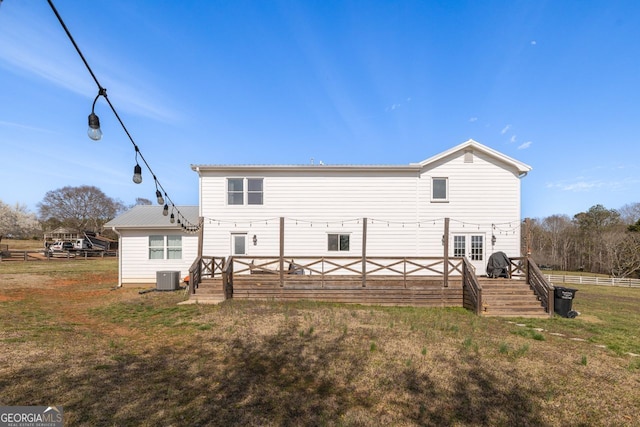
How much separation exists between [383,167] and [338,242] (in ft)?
14.9

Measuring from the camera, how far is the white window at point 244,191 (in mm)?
14820

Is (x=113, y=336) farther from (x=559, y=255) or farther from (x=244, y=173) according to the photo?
(x=559, y=255)

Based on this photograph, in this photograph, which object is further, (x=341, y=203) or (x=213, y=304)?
(x=341, y=203)

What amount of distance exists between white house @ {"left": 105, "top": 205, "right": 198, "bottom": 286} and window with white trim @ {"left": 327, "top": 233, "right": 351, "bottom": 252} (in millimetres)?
7595

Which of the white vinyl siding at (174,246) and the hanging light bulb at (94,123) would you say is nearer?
the hanging light bulb at (94,123)

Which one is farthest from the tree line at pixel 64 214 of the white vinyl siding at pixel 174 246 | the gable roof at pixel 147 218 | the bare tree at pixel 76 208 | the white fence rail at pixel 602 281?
the white fence rail at pixel 602 281

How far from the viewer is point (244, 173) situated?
48.3ft

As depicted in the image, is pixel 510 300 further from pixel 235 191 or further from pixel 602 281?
pixel 602 281

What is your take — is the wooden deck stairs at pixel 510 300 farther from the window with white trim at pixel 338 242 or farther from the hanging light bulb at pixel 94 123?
the hanging light bulb at pixel 94 123

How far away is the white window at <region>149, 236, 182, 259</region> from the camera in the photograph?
1602cm

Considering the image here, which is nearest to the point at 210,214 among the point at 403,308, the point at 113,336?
the point at 113,336

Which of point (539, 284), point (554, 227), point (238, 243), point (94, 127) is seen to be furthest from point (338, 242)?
point (554, 227)

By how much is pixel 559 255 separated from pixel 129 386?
65807mm

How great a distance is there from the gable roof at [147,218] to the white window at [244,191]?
3314 millimetres
